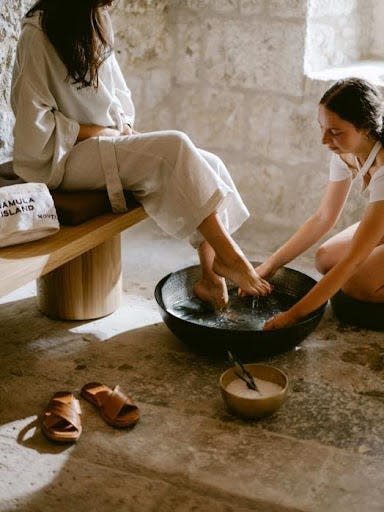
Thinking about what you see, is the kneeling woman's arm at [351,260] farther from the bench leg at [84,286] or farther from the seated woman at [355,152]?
the bench leg at [84,286]

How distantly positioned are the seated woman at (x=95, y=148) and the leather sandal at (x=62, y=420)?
0.73 meters

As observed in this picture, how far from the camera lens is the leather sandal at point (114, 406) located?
2.19 m

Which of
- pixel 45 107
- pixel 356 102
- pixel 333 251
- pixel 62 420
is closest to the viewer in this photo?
pixel 62 420

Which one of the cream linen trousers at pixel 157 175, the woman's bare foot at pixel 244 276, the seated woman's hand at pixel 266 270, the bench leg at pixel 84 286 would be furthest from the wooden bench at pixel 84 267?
the seated woman's hand at pixel 266 270

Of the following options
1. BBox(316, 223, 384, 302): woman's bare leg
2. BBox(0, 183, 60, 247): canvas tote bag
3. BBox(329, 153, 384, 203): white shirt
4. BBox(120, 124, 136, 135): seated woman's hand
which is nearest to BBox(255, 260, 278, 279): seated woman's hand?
BBox(316, 223, 384, 302): woman's bare leg

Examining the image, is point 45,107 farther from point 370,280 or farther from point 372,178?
point 370,280

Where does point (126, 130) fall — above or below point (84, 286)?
above

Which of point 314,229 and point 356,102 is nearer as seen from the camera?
point 356,102

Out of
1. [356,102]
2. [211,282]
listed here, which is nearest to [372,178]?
[356,102]

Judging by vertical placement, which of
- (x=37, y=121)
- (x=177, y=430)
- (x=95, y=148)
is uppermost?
(x=37, y=121)

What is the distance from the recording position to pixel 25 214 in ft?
7.45

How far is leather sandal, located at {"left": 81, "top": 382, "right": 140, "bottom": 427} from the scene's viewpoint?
219 centimetres

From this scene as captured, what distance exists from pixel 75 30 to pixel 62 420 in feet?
4.33

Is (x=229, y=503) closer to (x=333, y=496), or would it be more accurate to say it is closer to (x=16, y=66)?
(x=333, y=496)
